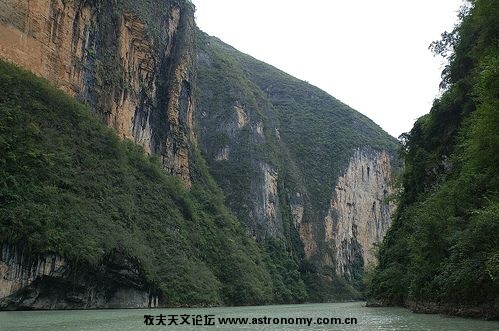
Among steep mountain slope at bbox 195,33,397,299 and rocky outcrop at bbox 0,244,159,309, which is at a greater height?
steep mountain slope at bbox 195,33,397,299

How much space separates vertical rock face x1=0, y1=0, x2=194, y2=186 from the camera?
47.0 metres

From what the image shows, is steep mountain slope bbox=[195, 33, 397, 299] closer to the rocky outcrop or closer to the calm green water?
the rocky outcrop

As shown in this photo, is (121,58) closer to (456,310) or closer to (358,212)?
(456,310)

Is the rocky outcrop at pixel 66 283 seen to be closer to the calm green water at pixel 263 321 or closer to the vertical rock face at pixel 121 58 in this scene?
the calm green water at pixel 263 321

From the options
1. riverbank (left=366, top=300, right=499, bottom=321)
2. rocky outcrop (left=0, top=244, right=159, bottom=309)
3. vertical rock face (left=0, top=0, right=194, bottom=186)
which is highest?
vertical rock face (left=0, top=0, right=194, bottom=186)

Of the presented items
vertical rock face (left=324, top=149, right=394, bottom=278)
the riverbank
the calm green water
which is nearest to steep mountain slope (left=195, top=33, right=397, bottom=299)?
vertical rock face (left=324, top=149, right=394, bottom=278)

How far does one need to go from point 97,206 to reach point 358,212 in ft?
284

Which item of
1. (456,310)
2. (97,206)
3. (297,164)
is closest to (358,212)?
(297,164)

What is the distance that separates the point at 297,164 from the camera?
12494 centimetres

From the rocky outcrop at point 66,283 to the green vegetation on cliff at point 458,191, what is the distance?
63.1 ft

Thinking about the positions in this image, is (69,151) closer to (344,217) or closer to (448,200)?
(448,200)

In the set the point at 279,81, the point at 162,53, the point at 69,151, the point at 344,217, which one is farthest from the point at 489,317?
the point at 279,81

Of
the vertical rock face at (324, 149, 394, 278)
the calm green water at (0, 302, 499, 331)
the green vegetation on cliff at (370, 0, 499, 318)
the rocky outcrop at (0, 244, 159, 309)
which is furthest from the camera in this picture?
the vertical rock face at (324, 149, 394, 278)

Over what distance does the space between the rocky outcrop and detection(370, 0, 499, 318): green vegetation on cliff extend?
19221mm
